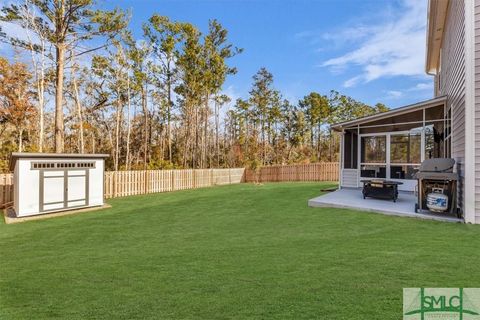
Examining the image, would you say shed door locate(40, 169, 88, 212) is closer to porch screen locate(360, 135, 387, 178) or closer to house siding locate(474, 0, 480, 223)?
porch screen locate(360, 135, 387, 178)

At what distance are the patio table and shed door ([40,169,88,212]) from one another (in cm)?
850

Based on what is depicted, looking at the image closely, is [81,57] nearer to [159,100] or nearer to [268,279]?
[159,100]

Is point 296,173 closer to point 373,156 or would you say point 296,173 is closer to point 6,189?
point 373,156

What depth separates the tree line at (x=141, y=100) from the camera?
45.8ft

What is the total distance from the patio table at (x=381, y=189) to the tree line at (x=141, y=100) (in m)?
11.1

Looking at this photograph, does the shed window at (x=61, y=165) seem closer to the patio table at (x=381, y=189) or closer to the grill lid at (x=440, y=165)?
the patio table at (x=381, y=189)

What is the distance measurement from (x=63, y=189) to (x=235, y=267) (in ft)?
24.7

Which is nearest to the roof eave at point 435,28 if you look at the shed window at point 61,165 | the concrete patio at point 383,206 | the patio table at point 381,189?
the patio table at point 381,189

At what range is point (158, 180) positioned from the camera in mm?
14398

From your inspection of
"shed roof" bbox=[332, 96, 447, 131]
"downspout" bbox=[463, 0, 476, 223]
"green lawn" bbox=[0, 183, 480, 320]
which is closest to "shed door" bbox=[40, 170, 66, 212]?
"green lawn" bbox=[0, 183, 480, 320]

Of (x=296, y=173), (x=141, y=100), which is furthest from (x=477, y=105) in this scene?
(x=141, y=100)

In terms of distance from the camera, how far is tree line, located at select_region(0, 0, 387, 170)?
1395cm

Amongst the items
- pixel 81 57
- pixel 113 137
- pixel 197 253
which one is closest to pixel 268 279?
pixel 197 253

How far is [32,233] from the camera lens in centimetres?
624
